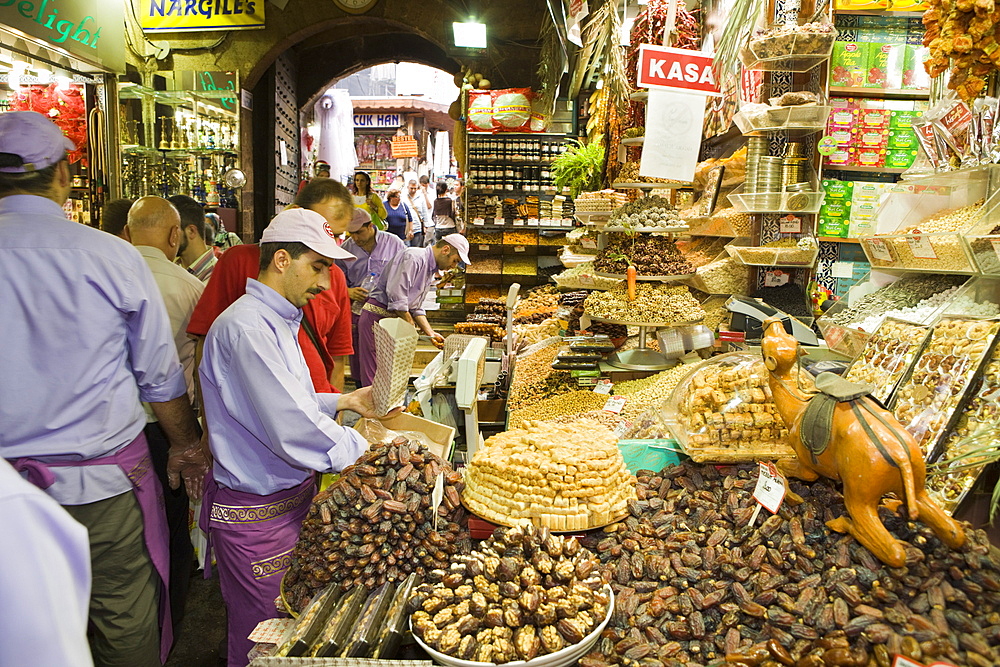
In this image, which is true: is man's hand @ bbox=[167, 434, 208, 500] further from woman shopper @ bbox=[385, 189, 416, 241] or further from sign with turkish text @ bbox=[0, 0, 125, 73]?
woman shopper @ bbox=[385, 189, 416, 241]

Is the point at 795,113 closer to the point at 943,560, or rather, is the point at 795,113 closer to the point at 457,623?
the point at 943,560

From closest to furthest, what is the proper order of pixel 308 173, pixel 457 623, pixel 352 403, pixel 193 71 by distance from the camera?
1. pixel 457 623
2. pixel 352 403
3. pixel 193 71
4. pixel 308 173

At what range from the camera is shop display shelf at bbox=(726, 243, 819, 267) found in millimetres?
3832

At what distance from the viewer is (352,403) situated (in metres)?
2.39

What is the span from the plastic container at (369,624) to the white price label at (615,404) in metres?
1.96

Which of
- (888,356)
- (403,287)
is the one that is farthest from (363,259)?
(888,356)

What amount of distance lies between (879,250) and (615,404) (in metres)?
1.41

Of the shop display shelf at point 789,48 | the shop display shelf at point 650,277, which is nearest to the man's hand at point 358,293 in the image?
the shop display shelf at point 650,277

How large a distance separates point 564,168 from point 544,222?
3734 mm

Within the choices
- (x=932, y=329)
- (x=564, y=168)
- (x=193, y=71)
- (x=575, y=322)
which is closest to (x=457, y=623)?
(x=932, y=329)

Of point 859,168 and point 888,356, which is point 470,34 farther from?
point 888,356

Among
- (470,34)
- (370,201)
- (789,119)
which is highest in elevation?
(470,34)

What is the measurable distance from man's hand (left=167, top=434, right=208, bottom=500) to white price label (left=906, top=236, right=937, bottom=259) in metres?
2.77

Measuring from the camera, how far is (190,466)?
2633mm
